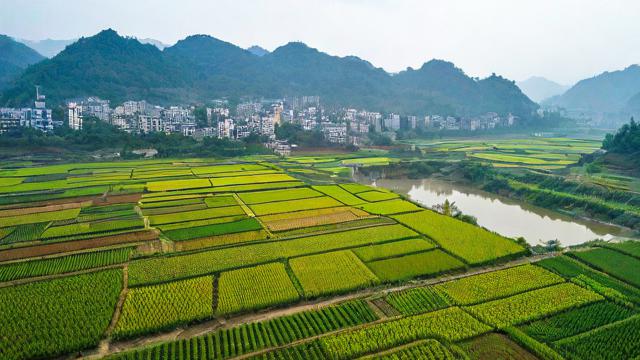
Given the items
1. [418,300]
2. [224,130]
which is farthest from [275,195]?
[224,130]

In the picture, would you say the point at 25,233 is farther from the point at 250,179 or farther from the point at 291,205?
the point at 250,179

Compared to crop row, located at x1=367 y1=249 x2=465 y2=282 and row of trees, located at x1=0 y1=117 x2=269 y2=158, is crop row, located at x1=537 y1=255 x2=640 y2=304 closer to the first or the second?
crop row, located at x1=367 y1=249 x2=465 y2=282

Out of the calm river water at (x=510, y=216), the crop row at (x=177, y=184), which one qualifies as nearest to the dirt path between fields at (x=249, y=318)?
the calm river water at (x=510, y=216)

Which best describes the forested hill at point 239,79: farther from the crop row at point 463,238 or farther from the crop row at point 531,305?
the crop row at point 531,305

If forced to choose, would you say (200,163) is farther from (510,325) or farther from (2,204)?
(510,325)

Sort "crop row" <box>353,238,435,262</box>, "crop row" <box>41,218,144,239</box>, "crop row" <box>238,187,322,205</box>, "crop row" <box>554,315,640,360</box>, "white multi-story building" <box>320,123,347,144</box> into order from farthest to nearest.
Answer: "white multi-story building" <box>320,123,347,144</box>
"crop row" <box>238,187,322,205</box>
"crop row" <box>41,218,144,239</box>
"crop row" <box>353,238,435,262</box>
"crop row" <box>554,315,640,360</box>

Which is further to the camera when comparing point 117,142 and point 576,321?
point 117,142

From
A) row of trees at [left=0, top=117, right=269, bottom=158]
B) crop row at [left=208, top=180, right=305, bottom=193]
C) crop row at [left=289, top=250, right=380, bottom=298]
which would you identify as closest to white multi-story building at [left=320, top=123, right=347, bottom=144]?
row of trees at [left=0, top=117, right=269, bottom=158]
